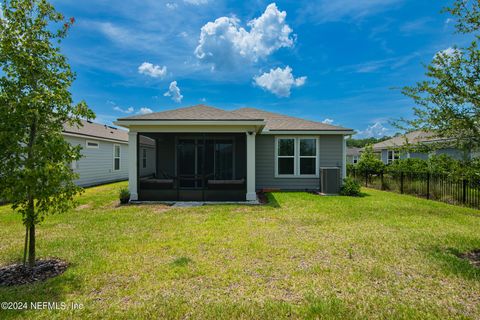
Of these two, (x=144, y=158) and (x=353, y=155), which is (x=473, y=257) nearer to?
(x=144, y=158)

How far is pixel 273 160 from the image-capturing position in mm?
12008

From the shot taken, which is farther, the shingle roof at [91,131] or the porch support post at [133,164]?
the shingle roof at [91,131]

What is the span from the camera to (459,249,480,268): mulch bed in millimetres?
3956

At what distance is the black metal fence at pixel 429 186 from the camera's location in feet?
28.8

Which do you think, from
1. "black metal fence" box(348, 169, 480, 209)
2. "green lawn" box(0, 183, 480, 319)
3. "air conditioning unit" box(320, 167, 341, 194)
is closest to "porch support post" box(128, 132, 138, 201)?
"green lawn" box(0, 183, 480, 319)

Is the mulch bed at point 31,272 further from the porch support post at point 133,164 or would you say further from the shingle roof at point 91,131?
the shingle roof at point 91,131

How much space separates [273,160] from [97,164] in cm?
1148

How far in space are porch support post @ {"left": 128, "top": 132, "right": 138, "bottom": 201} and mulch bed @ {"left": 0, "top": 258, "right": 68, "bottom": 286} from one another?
17.7ft

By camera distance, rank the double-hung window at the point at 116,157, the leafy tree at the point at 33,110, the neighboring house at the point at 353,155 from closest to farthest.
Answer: the leafy tree at the point at 33,110 → the double-hung window at the point at 116,157 → the neighboring house at the point at 353,155

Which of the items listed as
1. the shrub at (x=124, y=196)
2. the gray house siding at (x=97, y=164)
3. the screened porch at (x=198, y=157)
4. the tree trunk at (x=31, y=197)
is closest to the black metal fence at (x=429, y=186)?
the screened porch at (x=198, y=157)

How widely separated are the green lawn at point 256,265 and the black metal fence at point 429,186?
2801 mm

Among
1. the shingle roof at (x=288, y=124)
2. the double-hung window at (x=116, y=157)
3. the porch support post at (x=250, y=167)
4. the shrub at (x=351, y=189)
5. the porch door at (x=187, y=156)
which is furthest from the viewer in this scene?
the double-hung window at (x=116, y=157)

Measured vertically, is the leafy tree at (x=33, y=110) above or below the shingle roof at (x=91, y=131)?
below

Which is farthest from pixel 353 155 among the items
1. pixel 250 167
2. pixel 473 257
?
pixel 473 257
